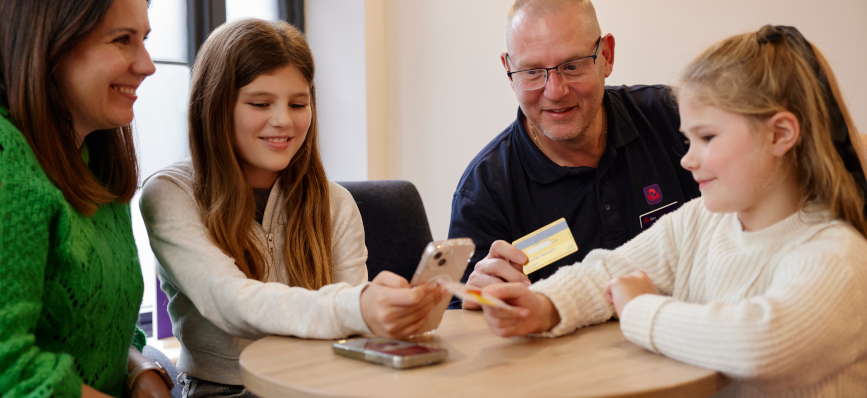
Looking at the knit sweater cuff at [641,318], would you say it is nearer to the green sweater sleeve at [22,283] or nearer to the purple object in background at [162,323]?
the green sweater sleeve at [22,283]

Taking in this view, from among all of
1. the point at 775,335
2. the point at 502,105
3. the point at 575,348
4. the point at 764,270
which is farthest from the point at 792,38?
the point at 502,105

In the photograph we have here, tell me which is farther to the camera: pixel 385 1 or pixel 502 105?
pixel 385 1

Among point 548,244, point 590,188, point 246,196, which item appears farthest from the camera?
point 590,188

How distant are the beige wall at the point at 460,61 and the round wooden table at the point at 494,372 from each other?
1.59 metres

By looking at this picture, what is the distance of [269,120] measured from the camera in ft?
5.09

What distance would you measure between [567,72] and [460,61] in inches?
55.6

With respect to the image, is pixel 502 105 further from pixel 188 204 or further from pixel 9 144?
pixel 9 144

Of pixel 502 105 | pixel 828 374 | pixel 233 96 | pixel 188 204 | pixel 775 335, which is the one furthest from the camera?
pixel 502 105

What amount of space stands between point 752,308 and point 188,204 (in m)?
1.11

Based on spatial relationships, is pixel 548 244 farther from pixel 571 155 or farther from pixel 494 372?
pixel 494 372

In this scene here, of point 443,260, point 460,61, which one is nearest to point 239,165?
point 443,260

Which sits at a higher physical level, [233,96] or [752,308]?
[233,96]

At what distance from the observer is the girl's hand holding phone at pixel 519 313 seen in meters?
1.03

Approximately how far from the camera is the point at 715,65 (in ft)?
3.51
